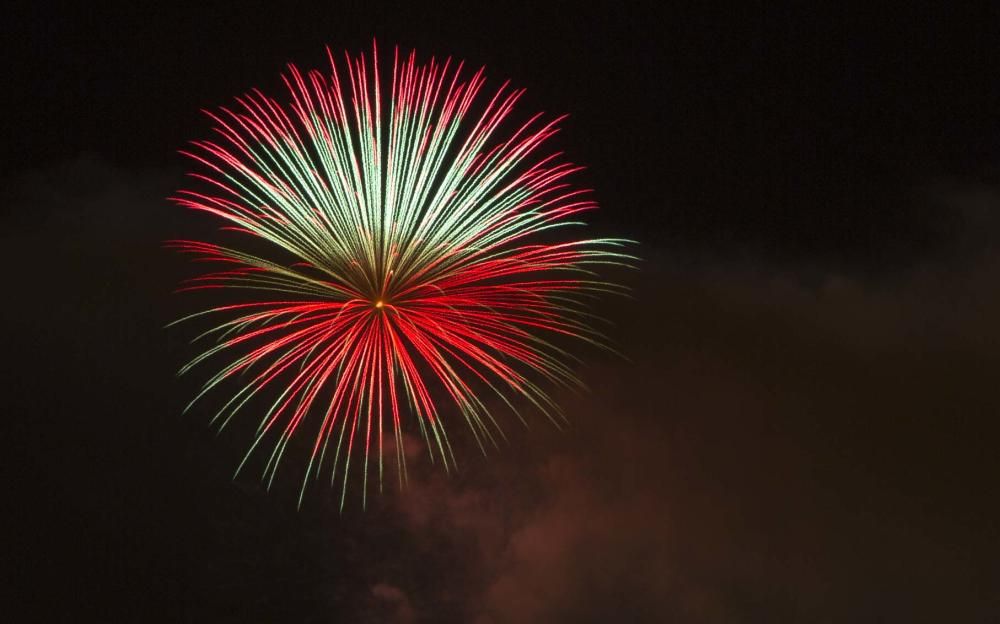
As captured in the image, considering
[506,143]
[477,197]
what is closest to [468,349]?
[477,197]

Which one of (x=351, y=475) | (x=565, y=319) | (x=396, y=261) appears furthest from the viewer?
(x=351, y=475)

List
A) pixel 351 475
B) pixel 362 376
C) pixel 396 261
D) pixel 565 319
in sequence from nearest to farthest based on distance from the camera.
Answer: pixel 396 261 < pixel 362 376 < pixel 565 319 < pixel 351 475

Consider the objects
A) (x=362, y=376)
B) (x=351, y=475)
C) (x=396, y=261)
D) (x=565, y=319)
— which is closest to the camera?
(x=396, y=261)

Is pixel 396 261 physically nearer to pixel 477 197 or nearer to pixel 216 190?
pixel 477 197

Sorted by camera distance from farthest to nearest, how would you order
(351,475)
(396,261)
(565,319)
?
(351,475), (565,319), (396,261)

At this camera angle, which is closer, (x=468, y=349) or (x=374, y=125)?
(x=468, y=349)

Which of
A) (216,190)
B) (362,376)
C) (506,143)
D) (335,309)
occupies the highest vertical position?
(216,190)

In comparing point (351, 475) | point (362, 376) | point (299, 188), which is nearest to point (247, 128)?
point (299, 188)

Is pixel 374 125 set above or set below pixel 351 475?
above

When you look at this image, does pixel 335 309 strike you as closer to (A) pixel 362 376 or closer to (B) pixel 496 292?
(A) pixel 362 376
